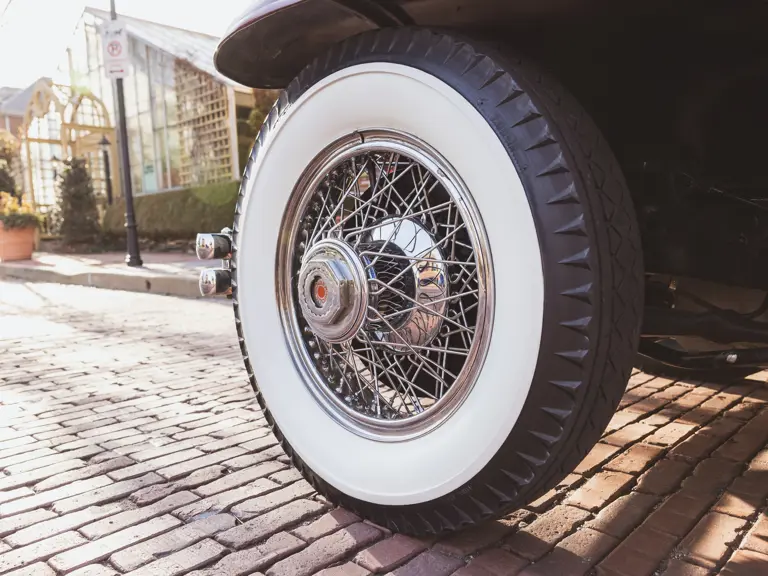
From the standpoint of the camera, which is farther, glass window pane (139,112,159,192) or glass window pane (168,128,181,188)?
glass window pane (139,112,159,192)

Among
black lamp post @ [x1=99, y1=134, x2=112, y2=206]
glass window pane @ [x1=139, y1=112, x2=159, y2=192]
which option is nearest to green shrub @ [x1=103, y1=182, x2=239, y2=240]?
glass window pane @ [x1=139, y1=112, x2=159, y2=192]

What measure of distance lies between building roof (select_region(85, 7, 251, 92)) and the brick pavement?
11.0m

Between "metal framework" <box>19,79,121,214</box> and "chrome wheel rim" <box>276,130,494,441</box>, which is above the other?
"metal framework" <box>19,79,121,214</box>

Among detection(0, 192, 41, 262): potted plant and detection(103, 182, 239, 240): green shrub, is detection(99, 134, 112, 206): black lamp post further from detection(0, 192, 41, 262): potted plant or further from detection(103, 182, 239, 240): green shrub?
detection(0, 192, 41, 262): potted plant

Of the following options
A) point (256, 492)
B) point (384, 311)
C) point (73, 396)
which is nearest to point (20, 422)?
point (73, 396)

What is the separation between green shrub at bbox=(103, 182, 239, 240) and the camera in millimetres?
11562

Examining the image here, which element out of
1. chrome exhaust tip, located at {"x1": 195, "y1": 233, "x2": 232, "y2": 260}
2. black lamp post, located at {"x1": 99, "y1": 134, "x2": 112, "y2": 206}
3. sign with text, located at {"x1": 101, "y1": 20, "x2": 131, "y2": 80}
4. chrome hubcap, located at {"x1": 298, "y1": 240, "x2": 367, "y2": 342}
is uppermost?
sign with text, located at {"x1": 101, "y1": 20, "x2": 131, "y2": 80}

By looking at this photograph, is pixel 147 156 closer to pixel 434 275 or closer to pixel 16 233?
pixel 16 233

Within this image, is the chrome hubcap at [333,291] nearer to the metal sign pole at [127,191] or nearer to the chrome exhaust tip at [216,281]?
the chrome exhaust tip at [216,281]

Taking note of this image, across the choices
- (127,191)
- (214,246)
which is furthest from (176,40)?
(214,246)

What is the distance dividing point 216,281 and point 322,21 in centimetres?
73

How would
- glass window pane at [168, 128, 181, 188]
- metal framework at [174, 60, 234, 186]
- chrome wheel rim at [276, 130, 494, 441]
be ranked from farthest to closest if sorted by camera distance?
glass window pane at [168, 128, 181, 188], metal framework at [174, 60, 234, 186], chrome wheel rim at [276, 130, 494, 441]

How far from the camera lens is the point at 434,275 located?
4.74 feet

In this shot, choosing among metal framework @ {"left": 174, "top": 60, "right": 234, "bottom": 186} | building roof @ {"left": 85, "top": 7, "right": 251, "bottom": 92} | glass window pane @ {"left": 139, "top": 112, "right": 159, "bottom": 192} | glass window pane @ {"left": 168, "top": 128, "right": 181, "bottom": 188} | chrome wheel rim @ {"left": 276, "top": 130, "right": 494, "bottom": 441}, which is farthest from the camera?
glass window pane @ {"left": 139, "top": 112, "right": 159, "bottom": 192}
